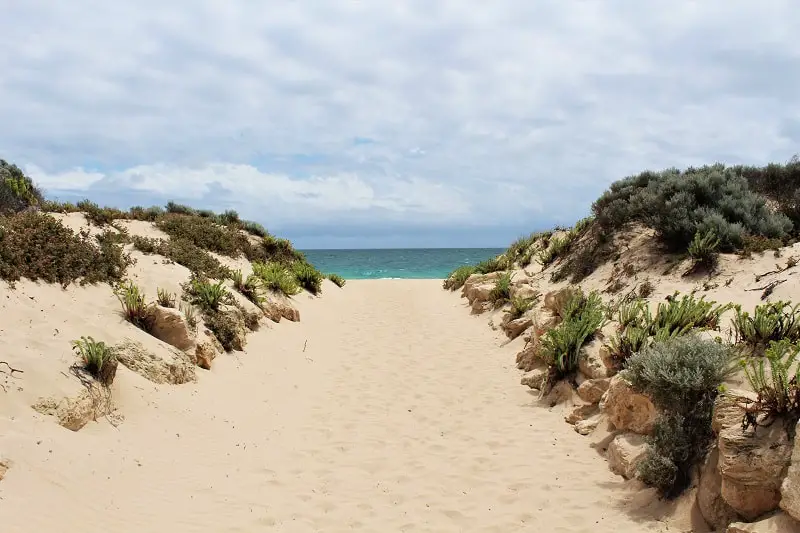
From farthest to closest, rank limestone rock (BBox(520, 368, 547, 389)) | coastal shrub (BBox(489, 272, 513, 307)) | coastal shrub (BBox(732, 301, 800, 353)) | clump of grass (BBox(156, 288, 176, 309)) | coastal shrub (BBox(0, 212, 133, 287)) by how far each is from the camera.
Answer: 1. coastal shrub (BBox(489, 272, 513, 307))
2. clump of grass (BBox(156, 288, 176, 309))
3. limestone rock (BBox(520, 368, 547, 389))
4. coastal shrub (BBox(0, 212, 133, 287))
5. coastal shrub (BBox(732, 301, 800, 353))

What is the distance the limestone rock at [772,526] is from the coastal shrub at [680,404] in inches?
38.0

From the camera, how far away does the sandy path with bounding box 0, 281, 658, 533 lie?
4.66 meters

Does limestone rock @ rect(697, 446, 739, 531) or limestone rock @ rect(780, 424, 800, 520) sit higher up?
limestone rock @ rect(780, 424, 800, 520)

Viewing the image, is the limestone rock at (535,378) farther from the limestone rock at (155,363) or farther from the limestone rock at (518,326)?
the limestone rock at (155,363)

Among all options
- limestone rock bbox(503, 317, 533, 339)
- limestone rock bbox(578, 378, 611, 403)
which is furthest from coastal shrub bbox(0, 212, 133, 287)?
limestone rock bbox(503, 317, 533, 339)

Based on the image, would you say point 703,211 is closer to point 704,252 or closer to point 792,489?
point 704,252

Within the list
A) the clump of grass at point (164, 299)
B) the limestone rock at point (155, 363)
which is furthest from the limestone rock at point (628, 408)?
the clump of grass at point (164, 299)

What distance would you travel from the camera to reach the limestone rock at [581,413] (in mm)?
7242

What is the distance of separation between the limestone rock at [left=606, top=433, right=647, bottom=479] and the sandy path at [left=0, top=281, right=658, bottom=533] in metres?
0.15

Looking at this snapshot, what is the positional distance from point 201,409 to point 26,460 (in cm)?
268

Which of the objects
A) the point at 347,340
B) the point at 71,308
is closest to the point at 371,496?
the point at 71,308

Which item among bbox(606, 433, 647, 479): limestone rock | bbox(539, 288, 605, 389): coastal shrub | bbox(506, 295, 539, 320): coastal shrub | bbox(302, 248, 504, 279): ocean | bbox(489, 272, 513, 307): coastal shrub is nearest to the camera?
bbox(606, 433, 647, 479): limestone rock

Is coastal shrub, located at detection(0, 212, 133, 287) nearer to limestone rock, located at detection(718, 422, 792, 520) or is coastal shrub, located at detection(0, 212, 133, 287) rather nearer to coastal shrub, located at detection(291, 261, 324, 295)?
coastal shrub, located at detection(291, 261, 324, 295)

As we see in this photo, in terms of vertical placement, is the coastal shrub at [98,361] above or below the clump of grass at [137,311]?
below
